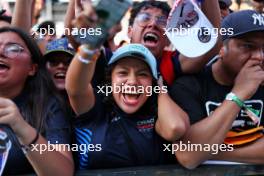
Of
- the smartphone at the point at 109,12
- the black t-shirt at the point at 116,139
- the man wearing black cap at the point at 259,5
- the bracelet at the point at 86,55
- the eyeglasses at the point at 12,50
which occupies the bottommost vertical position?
the black t-shirt at the point at 116,139

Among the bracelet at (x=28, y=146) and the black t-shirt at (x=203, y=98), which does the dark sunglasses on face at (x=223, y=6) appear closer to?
the black t-shirt at (x=203, y=98)

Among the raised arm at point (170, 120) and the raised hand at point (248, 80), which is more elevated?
the raised hand at point (248, 80)

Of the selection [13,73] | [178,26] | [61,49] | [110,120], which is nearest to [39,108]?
[13,73]

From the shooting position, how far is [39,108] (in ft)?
7.14

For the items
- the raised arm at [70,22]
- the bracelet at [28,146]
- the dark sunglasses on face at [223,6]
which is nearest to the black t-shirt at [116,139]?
the bracelet at [28,146]

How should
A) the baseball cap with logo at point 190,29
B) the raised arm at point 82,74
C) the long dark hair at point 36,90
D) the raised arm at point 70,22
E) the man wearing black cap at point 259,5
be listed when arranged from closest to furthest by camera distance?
the raised arm at point 82,74 < the long dark hair at point 36,90 < the baseball cap with logo at point 190,29 < the raised arm at point 70,22 < the man wearing black cap at point 259,5

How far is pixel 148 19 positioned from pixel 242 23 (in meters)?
0.70

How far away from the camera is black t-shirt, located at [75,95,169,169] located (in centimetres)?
208

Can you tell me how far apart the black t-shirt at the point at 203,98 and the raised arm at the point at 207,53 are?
6cm

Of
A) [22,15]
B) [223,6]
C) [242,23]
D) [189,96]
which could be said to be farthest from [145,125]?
[223,6]

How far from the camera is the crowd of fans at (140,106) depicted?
205 cm

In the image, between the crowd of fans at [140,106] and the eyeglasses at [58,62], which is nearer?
the crowd of fans at [140,106]

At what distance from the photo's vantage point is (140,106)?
220 centimetres

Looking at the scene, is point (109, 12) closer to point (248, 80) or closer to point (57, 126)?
point (57, 126)
